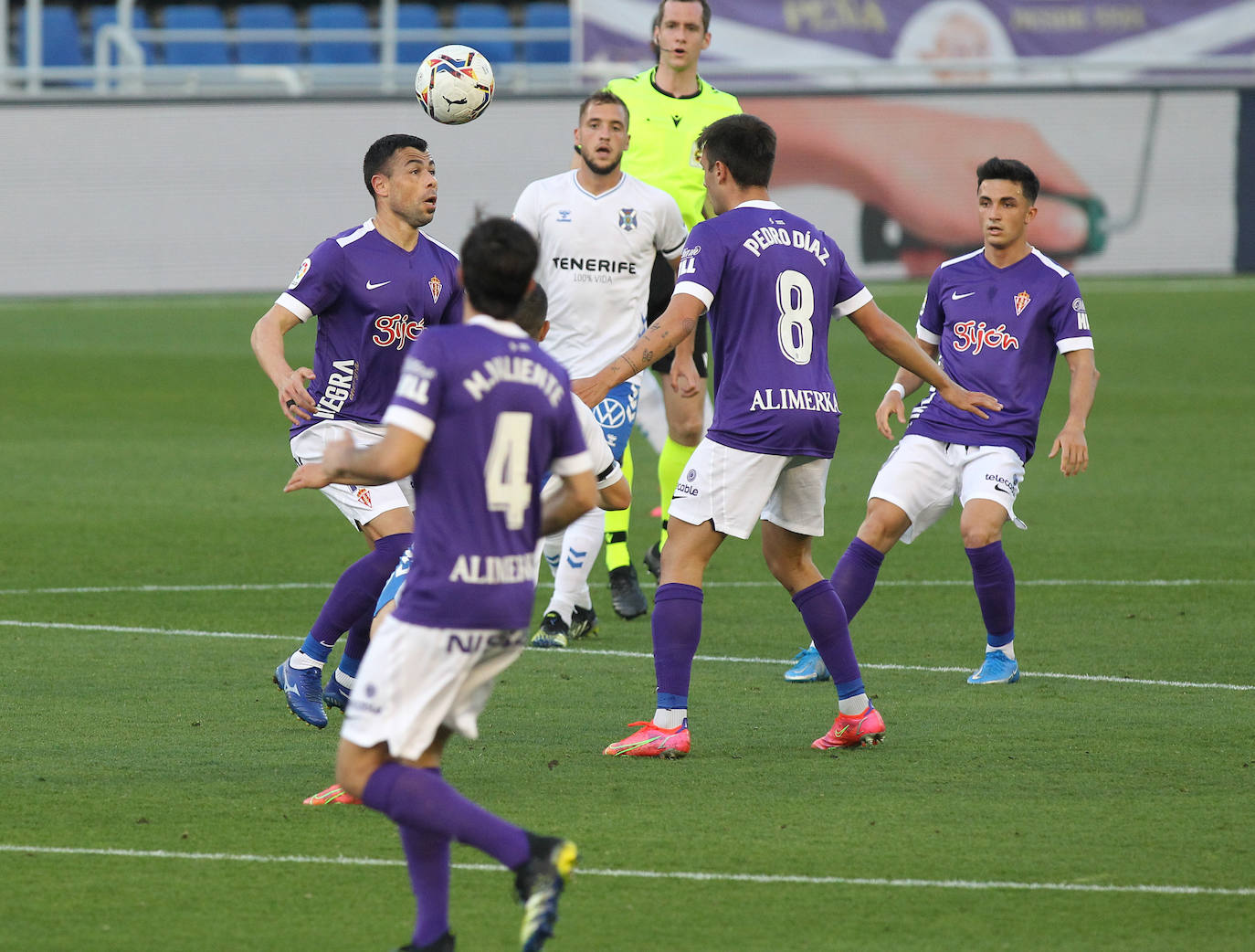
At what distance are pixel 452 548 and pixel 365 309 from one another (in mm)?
2446

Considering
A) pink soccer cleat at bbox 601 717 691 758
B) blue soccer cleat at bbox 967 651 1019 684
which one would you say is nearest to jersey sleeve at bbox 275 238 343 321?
pink soccer cleat at bbox 601 717 691 758

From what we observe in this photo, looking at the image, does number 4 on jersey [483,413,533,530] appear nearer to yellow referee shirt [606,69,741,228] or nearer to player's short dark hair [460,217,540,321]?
player's short dark hair [460,217,540,321]

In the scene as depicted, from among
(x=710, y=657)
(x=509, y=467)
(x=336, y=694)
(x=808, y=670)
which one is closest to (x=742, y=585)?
(x=710, y=657)

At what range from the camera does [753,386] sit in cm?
611

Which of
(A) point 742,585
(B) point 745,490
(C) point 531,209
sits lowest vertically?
(A) point 742,585

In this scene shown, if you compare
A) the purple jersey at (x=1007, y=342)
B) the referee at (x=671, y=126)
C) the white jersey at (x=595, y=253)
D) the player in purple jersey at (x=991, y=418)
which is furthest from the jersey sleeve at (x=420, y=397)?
the referee at (x=671, y=126)

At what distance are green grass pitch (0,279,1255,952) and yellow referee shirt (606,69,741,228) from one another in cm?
208

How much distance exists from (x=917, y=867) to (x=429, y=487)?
1718 mm

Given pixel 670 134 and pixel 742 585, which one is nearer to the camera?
pixel 742 585

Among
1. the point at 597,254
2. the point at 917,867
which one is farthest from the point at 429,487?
the point at 597,254

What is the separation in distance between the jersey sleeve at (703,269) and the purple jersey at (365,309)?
2.83 feet

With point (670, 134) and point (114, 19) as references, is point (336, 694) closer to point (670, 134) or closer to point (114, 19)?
point (670, 134)

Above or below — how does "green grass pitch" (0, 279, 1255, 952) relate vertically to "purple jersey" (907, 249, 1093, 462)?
below

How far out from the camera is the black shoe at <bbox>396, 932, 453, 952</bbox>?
13.3 feet
